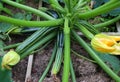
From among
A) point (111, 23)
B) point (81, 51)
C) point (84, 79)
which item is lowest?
point (84, 79)

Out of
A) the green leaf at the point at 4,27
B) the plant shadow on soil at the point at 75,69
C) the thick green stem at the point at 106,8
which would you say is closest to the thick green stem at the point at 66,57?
the thick green stem at the point at 106,8

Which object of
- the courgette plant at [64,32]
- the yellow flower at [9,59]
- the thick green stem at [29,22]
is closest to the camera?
the thick green stem at [29,22]

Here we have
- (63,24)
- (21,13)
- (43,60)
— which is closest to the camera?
(63,24)

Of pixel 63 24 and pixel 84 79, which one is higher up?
pixel 63 24

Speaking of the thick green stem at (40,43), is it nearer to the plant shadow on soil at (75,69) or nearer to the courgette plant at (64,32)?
the courgette plant at (64,32)

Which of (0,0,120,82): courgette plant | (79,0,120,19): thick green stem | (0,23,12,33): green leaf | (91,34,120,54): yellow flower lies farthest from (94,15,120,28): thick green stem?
(0,23,12,33): green leaf

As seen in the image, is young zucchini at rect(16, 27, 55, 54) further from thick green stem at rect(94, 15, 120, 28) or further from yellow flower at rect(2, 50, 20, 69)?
thick green stem at rect(94, 15, 120, 28)

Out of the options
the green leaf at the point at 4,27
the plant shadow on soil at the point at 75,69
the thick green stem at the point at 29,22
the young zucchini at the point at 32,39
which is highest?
the thick green stem at the point at 29,22

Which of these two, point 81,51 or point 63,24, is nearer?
point 63,24

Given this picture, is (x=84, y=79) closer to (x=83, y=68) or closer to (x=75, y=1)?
(x=83, y=68)

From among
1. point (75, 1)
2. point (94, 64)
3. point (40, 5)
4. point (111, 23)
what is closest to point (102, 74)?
point (94, 64)

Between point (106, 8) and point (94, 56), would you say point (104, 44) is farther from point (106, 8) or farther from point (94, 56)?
point (94, 56)
